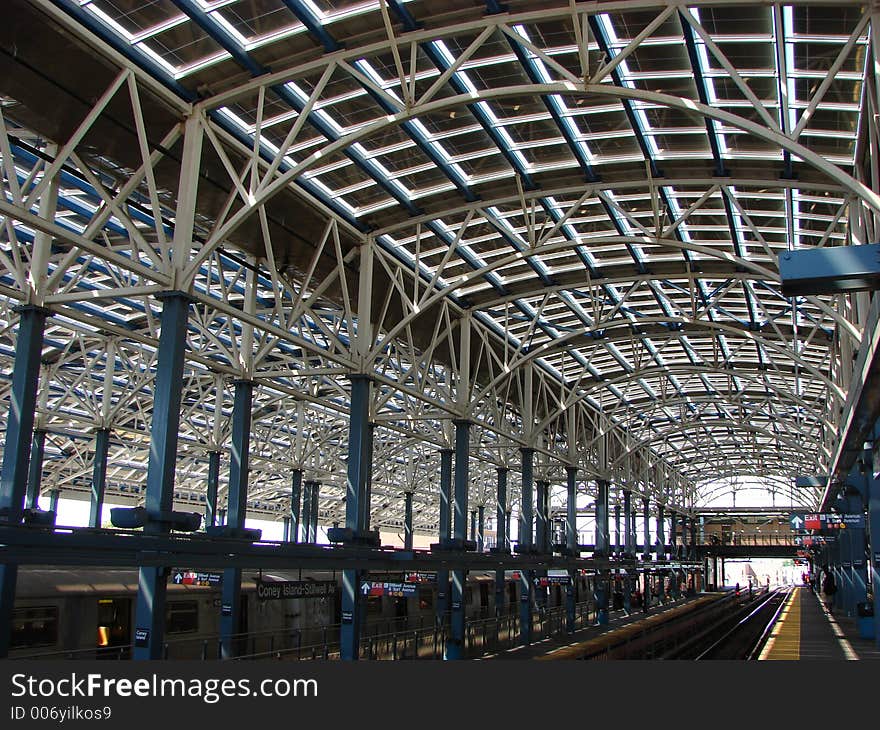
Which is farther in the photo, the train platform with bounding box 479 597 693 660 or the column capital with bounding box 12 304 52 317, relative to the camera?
the train platform with bounding box 479 597 693 660

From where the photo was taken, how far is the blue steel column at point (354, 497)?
20688 millimetres

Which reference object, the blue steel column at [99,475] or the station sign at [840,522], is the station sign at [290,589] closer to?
the blue steel column at [99,475]

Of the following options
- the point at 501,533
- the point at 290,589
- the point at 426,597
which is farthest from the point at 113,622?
the point at 501,533

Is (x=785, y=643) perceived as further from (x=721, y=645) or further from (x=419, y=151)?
(x=419, y=151)

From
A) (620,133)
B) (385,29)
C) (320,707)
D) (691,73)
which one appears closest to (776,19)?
(691,73)

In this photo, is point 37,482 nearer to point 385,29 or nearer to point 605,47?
point 385,29

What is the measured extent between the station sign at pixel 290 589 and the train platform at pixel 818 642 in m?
11.5

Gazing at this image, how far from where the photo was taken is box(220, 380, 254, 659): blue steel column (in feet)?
72.0

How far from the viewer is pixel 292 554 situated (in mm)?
16562

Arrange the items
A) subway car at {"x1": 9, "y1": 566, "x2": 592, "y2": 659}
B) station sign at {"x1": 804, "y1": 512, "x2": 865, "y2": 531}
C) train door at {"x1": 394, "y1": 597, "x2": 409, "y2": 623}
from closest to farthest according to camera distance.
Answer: subway car at {"x1": 9, "y1": 566, "x2": 592, "y2": 659} → station sign at {"x1": 804, "y1": 512, "x2": 865, "y2": 531} → train door at {"x1": 394, "y1": 597, "x2": 409, "y2": 623}

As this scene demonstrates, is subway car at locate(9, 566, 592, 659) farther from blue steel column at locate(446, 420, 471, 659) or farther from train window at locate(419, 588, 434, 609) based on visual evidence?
train window at locate(419, 588, 434, 609)

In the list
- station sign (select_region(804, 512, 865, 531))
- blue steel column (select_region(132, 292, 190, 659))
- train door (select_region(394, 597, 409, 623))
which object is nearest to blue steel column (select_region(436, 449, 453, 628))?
train door (select_region(394, 597, 409, 623))

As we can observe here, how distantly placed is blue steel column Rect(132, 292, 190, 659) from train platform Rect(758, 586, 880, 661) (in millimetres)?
13909

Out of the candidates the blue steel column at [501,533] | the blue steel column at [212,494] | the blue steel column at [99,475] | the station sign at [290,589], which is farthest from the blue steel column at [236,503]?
the blue steel column at [501,533]
